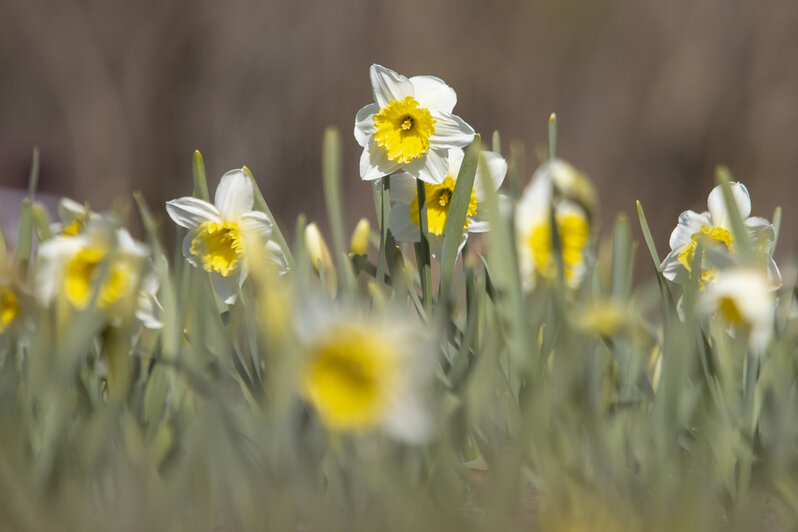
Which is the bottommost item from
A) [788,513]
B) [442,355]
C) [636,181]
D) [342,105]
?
[788,513]

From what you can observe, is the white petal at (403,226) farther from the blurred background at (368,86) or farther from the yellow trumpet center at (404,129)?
the blurred background at (368,86)

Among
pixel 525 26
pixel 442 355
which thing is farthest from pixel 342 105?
pixel 442 355

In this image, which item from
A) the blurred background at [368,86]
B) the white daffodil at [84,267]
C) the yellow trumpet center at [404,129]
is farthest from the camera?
the blurred background at [368,86]

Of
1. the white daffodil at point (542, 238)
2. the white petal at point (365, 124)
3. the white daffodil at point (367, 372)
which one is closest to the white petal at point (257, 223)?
the white petal at point (365, 124)

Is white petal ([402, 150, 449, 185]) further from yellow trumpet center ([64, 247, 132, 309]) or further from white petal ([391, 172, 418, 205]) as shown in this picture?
yellow trumpet center ([64, 247, 132, 309])

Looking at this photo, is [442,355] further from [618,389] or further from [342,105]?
[342,105]

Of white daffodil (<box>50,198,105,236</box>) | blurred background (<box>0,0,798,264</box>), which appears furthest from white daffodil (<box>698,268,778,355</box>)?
blurred background (<box>0,0,798,264</box>)
